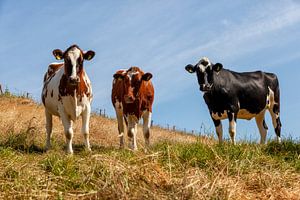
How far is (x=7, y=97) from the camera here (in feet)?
84.7

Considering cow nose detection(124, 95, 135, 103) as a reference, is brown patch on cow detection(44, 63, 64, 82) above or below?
above

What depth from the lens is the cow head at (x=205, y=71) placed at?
43.0ft

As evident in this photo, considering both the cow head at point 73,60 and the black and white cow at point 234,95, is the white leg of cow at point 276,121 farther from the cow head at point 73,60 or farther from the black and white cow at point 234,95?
the cow head at point 73,60

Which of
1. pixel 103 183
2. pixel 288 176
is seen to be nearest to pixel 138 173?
pixel 103 183

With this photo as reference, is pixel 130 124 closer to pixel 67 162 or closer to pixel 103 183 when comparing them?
pixel 67 162

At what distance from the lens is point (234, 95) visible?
13680mm

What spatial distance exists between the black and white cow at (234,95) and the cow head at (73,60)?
3562 millimetres

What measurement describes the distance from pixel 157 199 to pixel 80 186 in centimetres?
117

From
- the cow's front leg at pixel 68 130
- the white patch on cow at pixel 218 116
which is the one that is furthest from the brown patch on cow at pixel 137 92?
the white patch on cow at pixel 218 116

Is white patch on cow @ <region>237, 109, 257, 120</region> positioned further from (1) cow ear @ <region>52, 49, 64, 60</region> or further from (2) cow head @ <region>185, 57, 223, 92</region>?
(1) cow ear @ <region>52, 49, 64, 60</region>

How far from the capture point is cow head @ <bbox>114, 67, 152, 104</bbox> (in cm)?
1194

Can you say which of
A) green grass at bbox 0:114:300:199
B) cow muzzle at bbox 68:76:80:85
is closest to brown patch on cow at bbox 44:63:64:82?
cow muzzle at bbox 68:76:80:85

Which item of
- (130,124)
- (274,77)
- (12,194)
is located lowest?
(12,194)

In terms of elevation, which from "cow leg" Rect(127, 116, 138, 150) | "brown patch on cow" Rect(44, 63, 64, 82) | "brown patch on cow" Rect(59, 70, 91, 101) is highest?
"brown patch on cow" Rect(44, 63, 64, 82)
